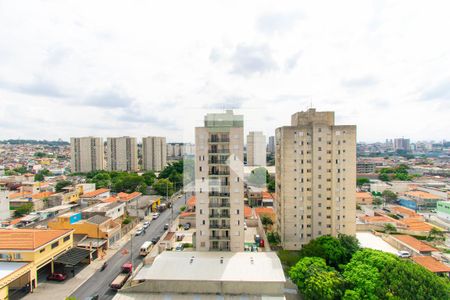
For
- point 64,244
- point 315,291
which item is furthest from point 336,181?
point 64,244

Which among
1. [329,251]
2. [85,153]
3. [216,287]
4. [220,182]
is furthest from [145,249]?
[85,153]

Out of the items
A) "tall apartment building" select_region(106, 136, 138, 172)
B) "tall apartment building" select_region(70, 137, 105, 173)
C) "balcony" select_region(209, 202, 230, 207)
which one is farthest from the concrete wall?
"tall apartment building" select_region(70, 137, 105, 173)

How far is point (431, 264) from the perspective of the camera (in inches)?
816

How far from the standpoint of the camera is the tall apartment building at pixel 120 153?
8612 cm

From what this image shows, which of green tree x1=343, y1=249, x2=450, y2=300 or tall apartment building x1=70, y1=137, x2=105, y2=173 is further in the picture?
tall apartment building x1=70, y1=137, x2=105, y2=173

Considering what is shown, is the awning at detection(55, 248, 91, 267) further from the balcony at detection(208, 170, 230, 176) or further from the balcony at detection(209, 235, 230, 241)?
the balcony at detection(208, 170, 230, 176)

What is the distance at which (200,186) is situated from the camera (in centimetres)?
1956

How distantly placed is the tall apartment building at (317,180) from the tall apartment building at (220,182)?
29.5 feet

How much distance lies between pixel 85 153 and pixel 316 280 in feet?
277

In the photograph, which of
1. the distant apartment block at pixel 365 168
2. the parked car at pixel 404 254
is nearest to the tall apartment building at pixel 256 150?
the parked car at pixel 404 254

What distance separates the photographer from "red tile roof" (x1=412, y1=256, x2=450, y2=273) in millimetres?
19844

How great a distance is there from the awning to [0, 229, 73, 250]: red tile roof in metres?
1.73

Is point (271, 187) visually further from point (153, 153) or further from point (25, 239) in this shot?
point (153, 153)

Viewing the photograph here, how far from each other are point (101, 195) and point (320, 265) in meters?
38.4
